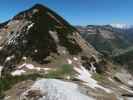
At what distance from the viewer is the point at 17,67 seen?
11650 cm

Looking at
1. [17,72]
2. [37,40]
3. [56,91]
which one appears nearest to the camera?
[56,91]

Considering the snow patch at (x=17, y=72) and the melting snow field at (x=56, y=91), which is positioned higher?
the snow patch at (x=17, y=72)

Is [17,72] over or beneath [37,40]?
beneath

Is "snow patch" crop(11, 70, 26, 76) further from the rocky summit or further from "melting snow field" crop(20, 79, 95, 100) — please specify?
"melting snow field" crop(20, 79, 95, 100)

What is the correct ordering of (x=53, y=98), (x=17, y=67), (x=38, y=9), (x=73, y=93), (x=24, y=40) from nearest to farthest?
1. (x=53, y=98)
2. (x=73, y=93)
3. (x=17, y=67)
4. (x=24, y=40)
5. (x=38, y=9)

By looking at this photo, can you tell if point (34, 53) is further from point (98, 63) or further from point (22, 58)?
point (98, 63)

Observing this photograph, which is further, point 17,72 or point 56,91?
point 17,72

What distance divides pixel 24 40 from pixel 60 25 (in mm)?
25873

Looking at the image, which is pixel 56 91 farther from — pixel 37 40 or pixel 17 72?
pixel 37 40

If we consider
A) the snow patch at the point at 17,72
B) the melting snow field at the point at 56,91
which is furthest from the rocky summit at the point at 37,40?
the melting snow field at the point at 56,91

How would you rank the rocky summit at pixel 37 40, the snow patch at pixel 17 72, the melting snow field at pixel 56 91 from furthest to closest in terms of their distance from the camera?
the rocky summit at pixel 37 40 < the snow patch at pixel 17 72 < the melting snow field at pixel 56 91

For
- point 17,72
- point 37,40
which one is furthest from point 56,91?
point 37,40

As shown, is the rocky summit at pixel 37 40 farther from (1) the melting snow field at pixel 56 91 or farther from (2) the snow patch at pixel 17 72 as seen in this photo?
(1) the melting snow field at pixel 56 91

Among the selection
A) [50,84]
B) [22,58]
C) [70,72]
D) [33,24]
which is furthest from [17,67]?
[50,84]
